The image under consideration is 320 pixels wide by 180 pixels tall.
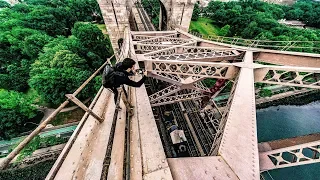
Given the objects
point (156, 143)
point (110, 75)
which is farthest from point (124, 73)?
point (156, 143)

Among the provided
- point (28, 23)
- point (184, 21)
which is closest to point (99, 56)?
point (184, 21)

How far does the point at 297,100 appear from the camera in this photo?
27344 millimetres

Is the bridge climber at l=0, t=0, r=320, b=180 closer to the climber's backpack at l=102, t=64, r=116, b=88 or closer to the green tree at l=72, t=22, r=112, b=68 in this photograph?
the climber's backpack at l=102, t=64, r=116, b=88

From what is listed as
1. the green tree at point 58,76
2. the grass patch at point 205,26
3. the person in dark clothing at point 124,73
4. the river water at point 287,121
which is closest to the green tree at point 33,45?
the green tree at point 58,76

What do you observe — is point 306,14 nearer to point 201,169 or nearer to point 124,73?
point 124,73

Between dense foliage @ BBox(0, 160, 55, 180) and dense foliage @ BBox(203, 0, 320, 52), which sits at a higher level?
dense foliage @ BBox(203, 0, 320, 52)

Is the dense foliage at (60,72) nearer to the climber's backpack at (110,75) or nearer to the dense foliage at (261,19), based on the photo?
the climber's backpack at (110,75)

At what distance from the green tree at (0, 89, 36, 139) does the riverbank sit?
109 feet

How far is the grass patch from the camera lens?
43.6m

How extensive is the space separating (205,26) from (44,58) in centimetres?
4215

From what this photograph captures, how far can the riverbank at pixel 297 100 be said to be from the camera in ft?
85.4

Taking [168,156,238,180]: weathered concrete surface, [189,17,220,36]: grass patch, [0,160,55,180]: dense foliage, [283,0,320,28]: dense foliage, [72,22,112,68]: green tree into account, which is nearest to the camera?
[168,156,238,180]: weathered concrete surface

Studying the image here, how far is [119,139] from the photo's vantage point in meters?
3.62

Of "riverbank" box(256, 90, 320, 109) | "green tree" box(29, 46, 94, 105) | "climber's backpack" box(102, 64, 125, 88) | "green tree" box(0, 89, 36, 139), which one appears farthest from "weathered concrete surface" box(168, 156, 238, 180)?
"riverbank" box(256, 90, 320, 109)
